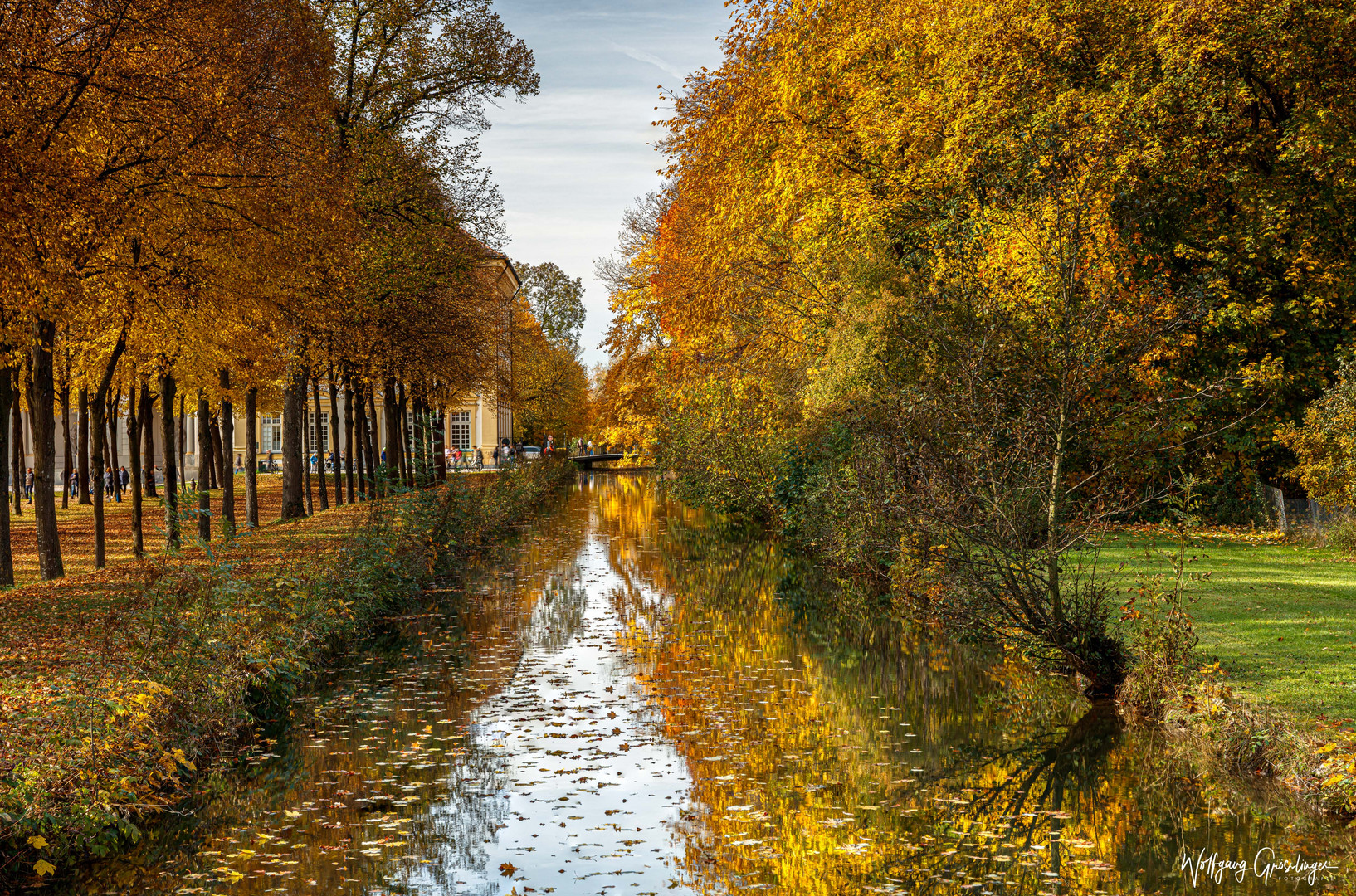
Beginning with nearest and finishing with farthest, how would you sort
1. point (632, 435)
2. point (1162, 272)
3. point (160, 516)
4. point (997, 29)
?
point (997, 29), point (1162, 272), point (160, 516), point (632, 435)

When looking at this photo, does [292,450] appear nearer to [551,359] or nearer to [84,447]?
[84,447]

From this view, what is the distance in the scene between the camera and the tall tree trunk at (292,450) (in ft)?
87.0

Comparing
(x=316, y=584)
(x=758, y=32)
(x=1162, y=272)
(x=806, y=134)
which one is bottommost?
(x=316, y=584)

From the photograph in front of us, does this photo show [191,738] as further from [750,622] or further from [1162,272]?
[1162,272]

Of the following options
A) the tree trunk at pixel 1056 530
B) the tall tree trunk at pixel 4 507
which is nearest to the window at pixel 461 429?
the tall tree trunk at pixel 4 507

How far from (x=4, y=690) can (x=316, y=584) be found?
4.84 metres

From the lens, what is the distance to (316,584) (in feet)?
46.4

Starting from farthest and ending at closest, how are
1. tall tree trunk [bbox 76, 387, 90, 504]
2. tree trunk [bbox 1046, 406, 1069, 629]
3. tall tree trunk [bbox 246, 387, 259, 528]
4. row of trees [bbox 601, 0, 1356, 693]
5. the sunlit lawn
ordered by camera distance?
tall tree trunk [bbox 76, 387, 90, 504]
tall tree trunk [bbox 246, 387, 259, 528]
the sunlit lawn
row of trees [bbox 601, 0, 1356, 693]
tree trunk [bbox 1046, 406, 1069, 629]

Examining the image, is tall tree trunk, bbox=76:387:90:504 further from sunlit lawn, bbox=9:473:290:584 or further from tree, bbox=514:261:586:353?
Result: tree, bbox=514:261:586:353

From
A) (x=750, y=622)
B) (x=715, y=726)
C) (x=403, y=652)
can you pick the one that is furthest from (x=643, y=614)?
(x=715, y=726)

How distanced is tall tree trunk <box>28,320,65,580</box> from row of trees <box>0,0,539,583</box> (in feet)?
0.13

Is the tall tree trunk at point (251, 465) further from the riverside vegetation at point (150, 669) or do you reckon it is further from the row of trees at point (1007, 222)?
the row of trees at point (1007, 222)
